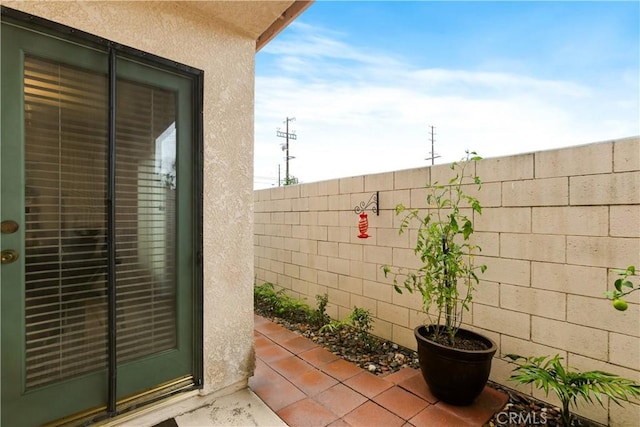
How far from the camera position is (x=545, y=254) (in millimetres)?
2010

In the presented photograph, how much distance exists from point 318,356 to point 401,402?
0.95m

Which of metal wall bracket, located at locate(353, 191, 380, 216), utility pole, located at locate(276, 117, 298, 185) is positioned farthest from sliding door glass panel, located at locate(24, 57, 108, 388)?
utility pole, located at locate(276, 117, 298, 185)

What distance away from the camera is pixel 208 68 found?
199 centimetres

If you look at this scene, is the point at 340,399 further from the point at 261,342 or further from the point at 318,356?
the point at 261,342

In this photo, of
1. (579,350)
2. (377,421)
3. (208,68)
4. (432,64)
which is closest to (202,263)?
(208,68)

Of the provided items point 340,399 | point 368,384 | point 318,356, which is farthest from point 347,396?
point 318,356

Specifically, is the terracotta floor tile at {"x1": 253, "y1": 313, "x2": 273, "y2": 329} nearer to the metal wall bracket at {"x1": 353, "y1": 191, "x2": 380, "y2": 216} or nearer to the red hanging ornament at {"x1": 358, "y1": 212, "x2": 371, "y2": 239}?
the red hanging ornament at {"x1": 358, "y1": 212, "x2": 371, "y2": 239}

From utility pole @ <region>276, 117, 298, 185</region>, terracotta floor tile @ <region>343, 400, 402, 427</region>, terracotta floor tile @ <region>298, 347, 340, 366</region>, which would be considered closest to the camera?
terracotta floor tile @ <region>343, 400, 402, 427</region>

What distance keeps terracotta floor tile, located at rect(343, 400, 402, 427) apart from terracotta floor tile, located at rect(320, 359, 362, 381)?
410mm

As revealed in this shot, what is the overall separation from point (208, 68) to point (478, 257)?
2609 mm

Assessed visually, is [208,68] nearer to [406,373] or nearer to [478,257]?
[478,257]

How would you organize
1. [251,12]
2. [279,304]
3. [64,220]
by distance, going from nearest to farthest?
[64,220]
[251,12]
[279,304]

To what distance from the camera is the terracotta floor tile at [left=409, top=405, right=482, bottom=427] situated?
1.80 metres

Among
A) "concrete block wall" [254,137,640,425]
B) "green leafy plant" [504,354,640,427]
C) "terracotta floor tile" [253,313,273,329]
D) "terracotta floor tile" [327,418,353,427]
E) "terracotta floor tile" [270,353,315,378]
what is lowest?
"terracotta floor tile" [253,313,273,329]
